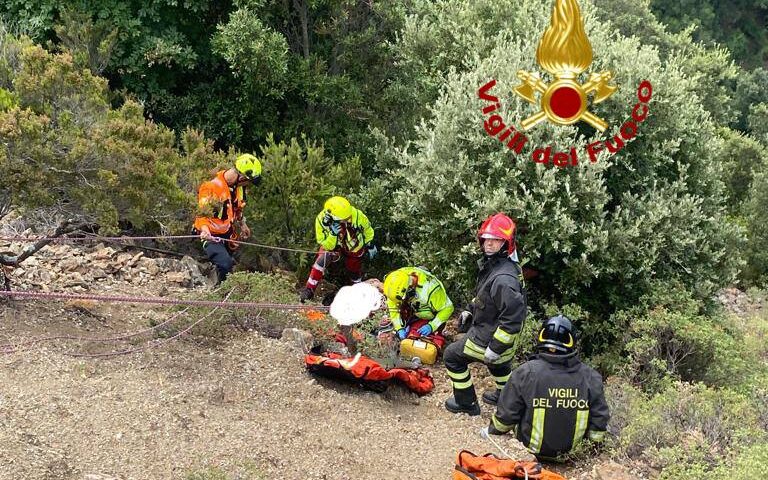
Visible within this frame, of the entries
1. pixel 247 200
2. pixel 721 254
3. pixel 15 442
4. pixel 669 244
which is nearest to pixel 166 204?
pixel 247 200

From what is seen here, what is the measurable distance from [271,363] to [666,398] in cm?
351

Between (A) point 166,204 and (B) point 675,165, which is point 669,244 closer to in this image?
(B) point 675,165

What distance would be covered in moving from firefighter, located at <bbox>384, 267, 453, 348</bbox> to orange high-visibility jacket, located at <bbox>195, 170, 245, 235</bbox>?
2010mm

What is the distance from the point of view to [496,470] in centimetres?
482

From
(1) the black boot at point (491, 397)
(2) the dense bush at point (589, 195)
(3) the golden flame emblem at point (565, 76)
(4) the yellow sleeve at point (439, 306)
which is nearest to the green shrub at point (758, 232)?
(2) the dense bush at point (589, 195)

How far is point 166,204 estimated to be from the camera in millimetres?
7738

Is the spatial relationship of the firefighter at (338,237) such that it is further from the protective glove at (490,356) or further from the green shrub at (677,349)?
the green shrub at (677,349)

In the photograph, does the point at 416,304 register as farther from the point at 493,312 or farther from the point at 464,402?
the point at 493,312

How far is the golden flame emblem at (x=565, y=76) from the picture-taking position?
28.6ft

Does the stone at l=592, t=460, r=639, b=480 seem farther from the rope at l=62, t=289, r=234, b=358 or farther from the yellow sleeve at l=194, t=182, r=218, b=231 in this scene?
the yellow sleeve at l=194, t=182, r=218, b=231

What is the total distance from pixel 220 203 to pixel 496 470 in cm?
478

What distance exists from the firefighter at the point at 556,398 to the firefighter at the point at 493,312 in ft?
1.90

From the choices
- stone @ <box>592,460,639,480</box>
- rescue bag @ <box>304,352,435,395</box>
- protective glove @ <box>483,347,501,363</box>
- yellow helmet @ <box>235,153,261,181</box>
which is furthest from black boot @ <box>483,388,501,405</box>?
yellow helmet @ <box>235,153,261,181</box>

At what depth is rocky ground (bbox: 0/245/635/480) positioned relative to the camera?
498cm
